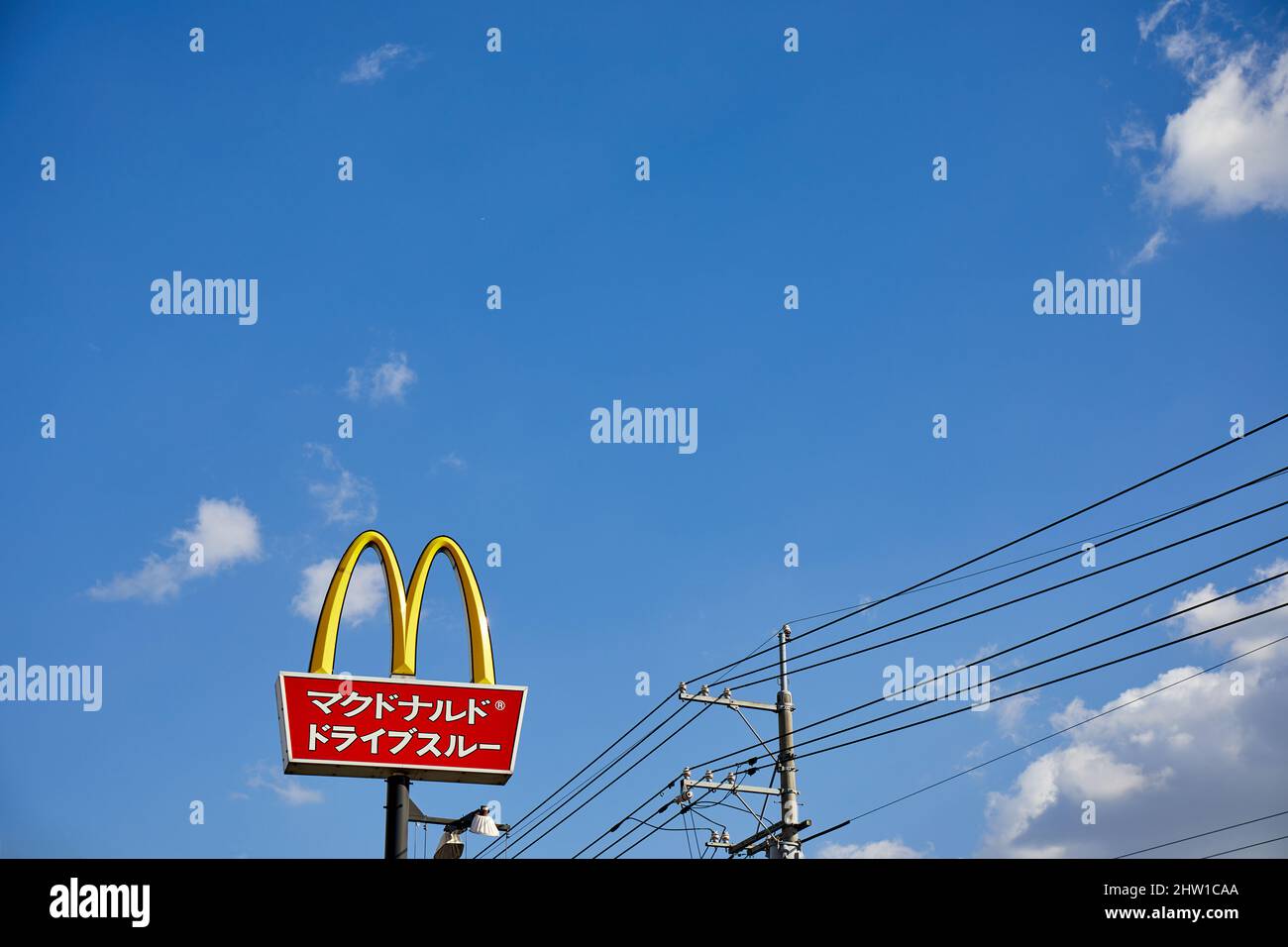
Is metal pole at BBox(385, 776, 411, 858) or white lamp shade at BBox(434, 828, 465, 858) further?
white lamp shade at BBox(434, 828, 465, 858)

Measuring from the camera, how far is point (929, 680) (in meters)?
20.5

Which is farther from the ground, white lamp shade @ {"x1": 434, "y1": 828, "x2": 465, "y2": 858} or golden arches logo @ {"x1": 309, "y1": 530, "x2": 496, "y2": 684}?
golden arches logo @ {"x1": 309, "y1": 530, "x2": 496, "y2": 684}

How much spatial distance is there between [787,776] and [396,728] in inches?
460

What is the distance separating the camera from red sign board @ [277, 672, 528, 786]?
16.9m

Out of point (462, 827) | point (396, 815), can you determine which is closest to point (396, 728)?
point (396, 815)

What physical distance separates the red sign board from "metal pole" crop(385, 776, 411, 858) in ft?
0.57

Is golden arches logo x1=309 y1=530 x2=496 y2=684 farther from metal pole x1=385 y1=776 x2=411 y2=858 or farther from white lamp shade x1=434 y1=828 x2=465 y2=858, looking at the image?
white lamp shade x1=434 y1=828 x2=465 y2=858

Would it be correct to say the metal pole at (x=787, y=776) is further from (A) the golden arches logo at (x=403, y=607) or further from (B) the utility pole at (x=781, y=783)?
(A) the golden arches logo at (x=403, y=607)

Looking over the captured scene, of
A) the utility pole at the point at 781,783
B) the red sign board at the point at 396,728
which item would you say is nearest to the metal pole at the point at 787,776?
the utility pole at the point at 781,783

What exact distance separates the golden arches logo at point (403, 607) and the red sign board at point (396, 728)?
34cm

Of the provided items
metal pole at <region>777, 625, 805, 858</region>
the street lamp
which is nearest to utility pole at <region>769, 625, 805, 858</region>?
metal pole at <region>777, 625, 805, 858</region>
